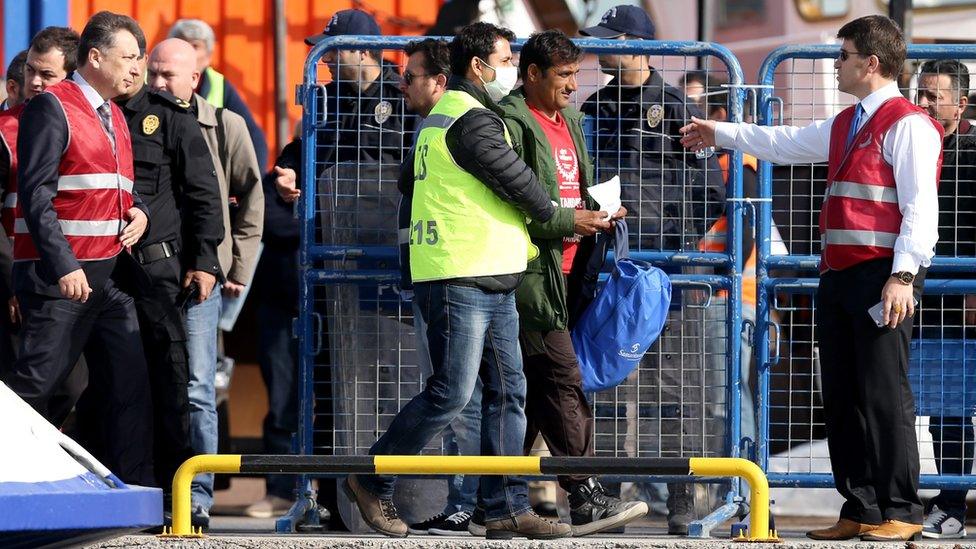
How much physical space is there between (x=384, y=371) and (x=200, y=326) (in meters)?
0.79

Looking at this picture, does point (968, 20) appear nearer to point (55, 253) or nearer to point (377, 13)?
point (377, 13)

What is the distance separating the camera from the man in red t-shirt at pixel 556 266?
21.5 ft

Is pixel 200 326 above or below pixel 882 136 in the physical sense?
below

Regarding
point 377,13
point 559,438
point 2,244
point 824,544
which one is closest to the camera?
point 824,544

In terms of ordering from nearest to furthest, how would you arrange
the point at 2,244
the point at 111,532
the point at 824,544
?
the point at 111,532
the point at 824,544
the point at 2,244

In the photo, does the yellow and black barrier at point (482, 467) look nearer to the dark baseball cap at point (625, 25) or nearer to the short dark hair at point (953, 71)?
the short dark hair at point (953, 71)

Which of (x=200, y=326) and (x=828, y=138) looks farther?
(x=200, y=326)

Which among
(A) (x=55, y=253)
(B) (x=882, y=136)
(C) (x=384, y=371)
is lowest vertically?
(C) (x=384, y=371)

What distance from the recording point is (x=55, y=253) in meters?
6.36

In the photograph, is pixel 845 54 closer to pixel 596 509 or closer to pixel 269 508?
pixel 596 509

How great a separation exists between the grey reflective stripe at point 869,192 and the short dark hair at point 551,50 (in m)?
1.13

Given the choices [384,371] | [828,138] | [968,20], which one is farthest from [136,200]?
[968,20]

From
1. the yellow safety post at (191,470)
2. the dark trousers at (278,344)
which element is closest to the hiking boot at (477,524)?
the yellow safety post at (191,470)

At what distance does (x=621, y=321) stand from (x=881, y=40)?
4.79 ft
